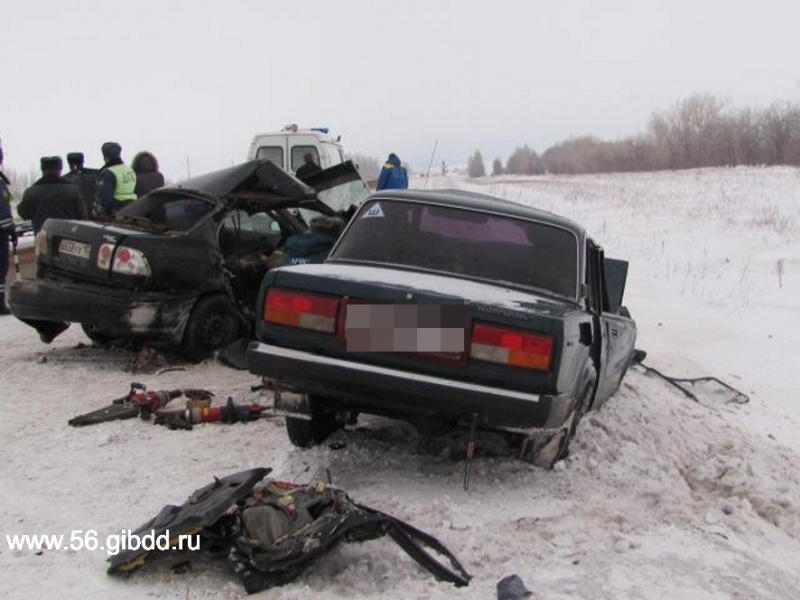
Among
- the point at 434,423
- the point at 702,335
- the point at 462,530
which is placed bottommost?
the point at 702,335

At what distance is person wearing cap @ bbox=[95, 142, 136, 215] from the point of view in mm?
9398

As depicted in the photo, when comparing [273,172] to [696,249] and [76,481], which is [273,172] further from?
[696,249]

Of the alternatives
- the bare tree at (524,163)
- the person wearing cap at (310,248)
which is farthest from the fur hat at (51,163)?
the bare tree at (524,163)

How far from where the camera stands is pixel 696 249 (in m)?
19.8

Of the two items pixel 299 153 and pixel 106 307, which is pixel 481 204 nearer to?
pixel 106 307

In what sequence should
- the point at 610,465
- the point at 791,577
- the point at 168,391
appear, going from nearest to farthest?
the point at 791,577 → the point at 610,465 → the point at 168,391

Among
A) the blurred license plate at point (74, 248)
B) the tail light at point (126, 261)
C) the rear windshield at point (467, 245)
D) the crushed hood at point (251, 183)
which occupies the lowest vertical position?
the tail light at point (126, 261)

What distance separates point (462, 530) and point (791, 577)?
4.45 ft

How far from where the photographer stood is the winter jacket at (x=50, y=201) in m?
9.11

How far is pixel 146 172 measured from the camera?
1075cm

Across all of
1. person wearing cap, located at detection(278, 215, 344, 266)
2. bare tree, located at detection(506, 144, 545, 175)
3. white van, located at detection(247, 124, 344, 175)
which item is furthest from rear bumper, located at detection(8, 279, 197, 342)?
bare tree, located at detection(506, 144, 545, 175)

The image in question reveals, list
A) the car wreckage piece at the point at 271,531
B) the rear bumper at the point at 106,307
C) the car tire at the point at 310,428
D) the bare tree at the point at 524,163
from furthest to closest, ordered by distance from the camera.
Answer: the bare tree at the point at 524,163 → the rear bumper at the point at 106,307 → the car tire at the point at 310,428 → the car wreckage piece at the point at 271,531

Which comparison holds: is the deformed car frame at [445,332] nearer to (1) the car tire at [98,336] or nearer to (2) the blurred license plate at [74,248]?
(2) the blurred license plate at [74,248]

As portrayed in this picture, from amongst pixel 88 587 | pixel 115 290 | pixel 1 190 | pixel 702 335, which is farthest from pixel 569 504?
pixel 1 190
